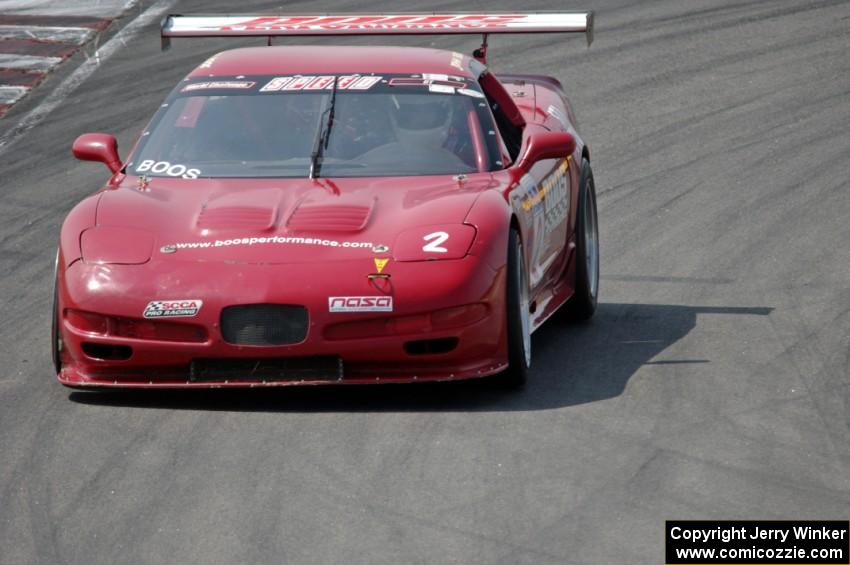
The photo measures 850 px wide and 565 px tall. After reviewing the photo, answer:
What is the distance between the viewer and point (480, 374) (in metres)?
7.11

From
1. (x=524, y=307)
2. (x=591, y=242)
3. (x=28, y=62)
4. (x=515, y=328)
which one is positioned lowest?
(x=28, y=62)

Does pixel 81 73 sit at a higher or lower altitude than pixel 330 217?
lower

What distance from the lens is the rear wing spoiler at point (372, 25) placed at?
9203 mm

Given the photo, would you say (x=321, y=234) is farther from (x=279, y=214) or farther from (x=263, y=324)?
(x=263, y=324)

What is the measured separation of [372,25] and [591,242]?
5.42 feet

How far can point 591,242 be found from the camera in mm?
9562

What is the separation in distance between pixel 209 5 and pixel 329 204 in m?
12.4

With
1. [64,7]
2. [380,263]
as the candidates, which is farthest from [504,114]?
[64,7]

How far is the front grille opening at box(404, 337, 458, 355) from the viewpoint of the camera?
7031 mm

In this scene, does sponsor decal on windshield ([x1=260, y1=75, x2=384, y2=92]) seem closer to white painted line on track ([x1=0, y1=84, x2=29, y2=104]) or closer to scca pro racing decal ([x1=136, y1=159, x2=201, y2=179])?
scca pro racing decal ([x1=136, y1=159, x2=201, y2=179])

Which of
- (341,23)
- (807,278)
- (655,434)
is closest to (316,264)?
(655,434)

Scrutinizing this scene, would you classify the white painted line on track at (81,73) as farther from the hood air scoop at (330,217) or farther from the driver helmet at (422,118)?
the hood air scoop at (330,217)

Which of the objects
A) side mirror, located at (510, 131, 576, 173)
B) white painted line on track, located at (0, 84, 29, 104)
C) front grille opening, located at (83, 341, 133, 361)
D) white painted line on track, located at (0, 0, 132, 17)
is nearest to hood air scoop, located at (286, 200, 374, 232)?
front grille opening, located at (83, 341, 133, 361)

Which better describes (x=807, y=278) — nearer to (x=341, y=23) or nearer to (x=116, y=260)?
(x=341, y=23)
